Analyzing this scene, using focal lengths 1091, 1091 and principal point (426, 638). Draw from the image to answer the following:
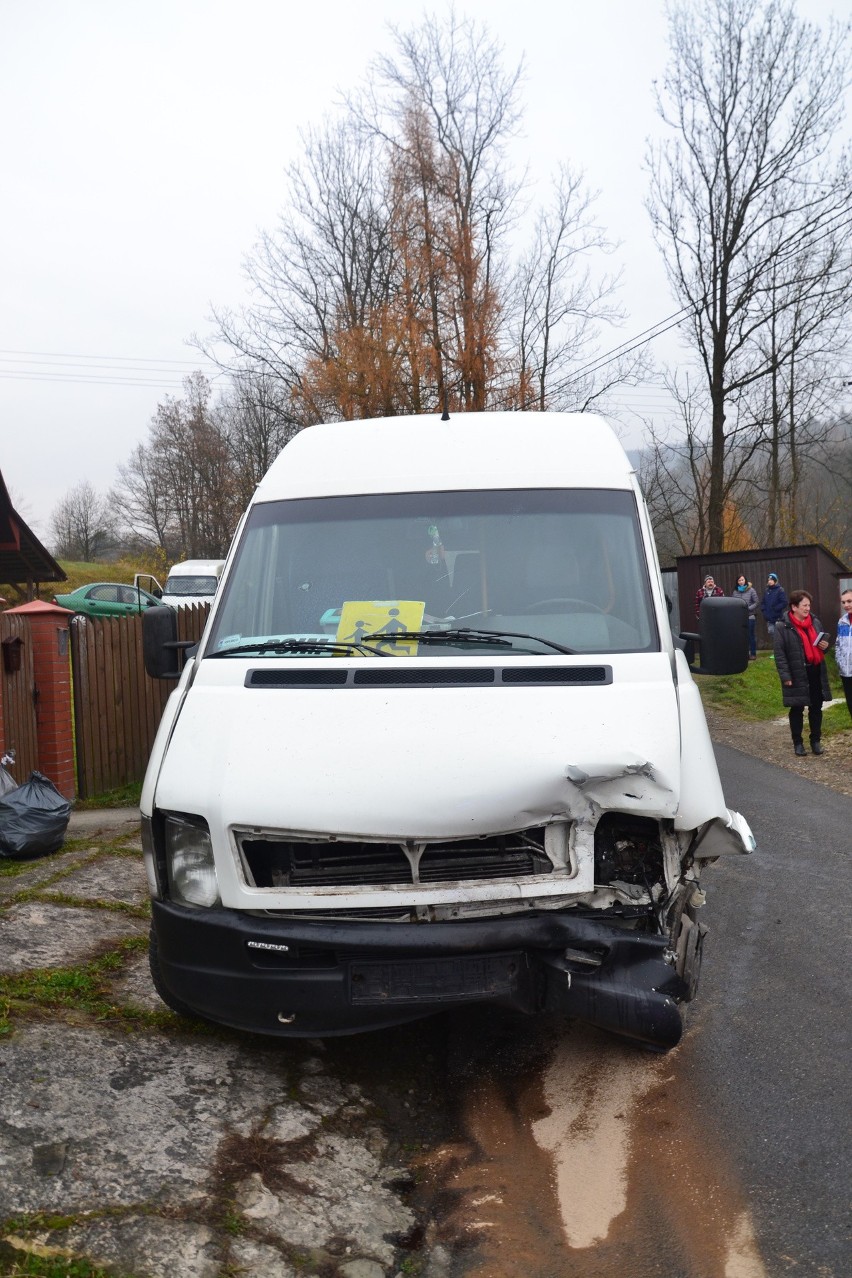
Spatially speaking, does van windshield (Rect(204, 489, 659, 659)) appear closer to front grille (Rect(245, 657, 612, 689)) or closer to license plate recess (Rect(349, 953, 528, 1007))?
front grille (Rect(245, 657, 612, 689))

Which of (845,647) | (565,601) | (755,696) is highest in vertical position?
(565,601)

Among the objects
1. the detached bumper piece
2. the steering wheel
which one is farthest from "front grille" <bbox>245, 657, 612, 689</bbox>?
the detached bumper piece

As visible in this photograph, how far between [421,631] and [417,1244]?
2.29 m

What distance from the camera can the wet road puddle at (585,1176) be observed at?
10.1 ft

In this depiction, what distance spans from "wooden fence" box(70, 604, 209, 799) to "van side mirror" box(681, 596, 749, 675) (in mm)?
6402

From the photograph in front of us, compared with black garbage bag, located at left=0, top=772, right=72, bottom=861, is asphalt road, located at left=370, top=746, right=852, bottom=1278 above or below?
below

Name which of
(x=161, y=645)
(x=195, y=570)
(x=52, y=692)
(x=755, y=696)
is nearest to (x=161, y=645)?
(x=161, y=645)

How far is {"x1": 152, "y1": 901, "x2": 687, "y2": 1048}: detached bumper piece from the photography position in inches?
144

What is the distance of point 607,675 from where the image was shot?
4207 mm

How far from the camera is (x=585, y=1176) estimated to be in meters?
3.52

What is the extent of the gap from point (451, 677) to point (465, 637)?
39 centimetres

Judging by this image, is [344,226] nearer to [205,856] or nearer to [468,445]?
[468,445]

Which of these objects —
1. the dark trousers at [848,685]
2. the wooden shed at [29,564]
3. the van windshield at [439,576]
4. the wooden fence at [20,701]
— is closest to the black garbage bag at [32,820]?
the wooden fence at [20,701]

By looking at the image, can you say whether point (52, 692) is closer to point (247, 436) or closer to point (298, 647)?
point (298, 647)
